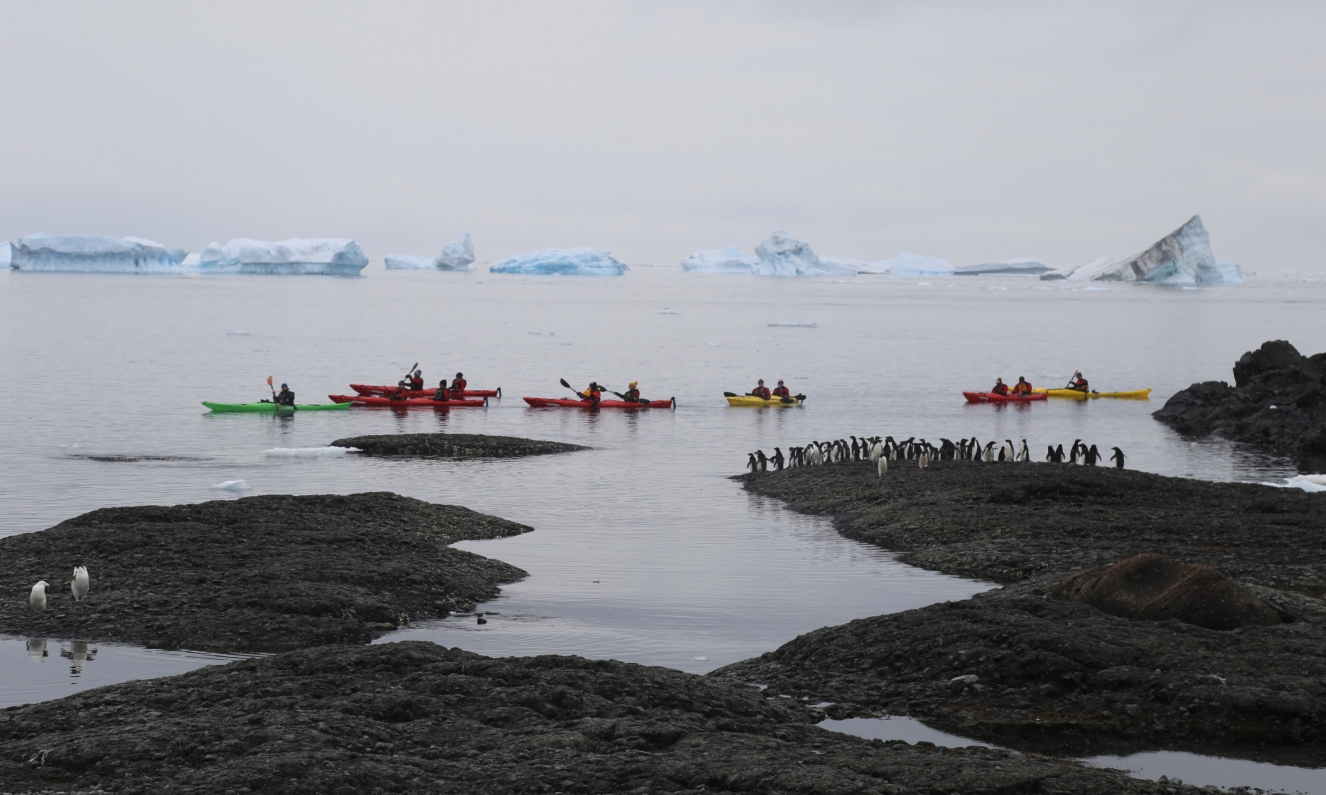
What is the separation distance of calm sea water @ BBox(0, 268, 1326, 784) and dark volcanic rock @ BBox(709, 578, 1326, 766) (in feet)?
5.46

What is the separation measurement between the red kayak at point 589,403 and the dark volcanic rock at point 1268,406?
16.5 metres

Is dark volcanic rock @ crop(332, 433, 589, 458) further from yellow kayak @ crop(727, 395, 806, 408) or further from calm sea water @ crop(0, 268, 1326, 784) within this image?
yellow kayak @ crop(727, 395, 806, 408)

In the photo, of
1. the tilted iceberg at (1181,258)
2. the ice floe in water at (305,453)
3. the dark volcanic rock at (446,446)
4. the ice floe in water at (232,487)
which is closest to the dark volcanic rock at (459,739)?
the ice floe in water at (232,487)

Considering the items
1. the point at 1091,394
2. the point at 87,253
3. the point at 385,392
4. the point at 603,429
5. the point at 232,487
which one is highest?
the point at 87,253

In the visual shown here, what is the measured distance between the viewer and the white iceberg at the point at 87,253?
13862 centimetres

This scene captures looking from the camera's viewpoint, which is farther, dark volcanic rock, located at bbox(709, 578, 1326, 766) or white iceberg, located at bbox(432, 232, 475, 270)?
white iceberg, located at bbox(432, 232, 475, 270)

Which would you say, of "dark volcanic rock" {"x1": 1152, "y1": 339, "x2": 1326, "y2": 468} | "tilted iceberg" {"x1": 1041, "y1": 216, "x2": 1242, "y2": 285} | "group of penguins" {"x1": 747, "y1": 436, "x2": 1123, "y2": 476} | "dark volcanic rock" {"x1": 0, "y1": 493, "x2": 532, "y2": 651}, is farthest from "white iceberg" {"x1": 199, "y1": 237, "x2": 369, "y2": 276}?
"dark volcanic rock" {"x1": 0, "y1": 493, "x2": 532, "y2": 651}

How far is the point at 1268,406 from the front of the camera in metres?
38.8

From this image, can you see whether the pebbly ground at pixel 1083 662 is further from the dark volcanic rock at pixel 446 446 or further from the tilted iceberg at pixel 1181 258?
the tilted iceberg at pixel 1181 258

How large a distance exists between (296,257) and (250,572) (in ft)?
453

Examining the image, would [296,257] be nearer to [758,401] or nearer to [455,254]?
[455,254]

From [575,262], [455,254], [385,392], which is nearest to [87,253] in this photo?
[455,254]

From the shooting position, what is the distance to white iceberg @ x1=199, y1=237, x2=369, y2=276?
14638 centimetres

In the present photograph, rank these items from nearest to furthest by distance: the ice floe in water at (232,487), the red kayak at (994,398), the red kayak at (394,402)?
the ice floe in water at (232,487), the red kayak at (394,402), the red kayak at (994,398)
